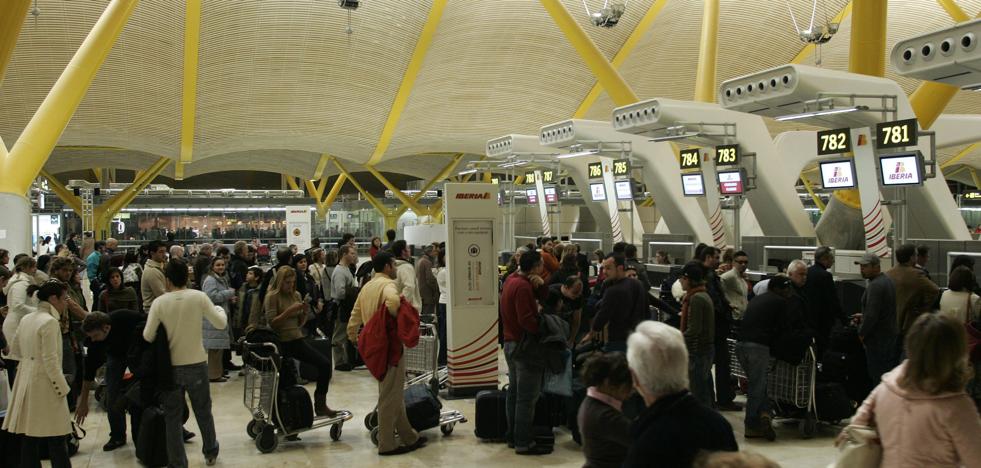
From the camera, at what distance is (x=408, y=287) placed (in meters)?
8.46

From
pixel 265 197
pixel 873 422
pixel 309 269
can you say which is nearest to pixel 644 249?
pixel 309 269

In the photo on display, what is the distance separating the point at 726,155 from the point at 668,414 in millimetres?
15258

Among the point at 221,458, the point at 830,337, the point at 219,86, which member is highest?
the point at 219,86

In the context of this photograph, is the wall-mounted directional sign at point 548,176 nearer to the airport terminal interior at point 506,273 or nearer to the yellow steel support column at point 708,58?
the airport terminal interior at point 506,273

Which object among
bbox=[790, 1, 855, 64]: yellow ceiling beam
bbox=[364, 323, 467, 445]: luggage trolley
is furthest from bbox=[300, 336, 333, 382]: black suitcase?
bbox=[790, 1, 855, 64]: yellow ceiling beam

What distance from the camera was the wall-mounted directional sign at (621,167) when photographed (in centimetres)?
2041

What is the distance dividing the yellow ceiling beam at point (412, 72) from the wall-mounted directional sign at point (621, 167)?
9.69 metres

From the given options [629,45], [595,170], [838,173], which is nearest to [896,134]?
[838,173]

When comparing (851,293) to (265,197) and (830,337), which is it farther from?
(265,197)

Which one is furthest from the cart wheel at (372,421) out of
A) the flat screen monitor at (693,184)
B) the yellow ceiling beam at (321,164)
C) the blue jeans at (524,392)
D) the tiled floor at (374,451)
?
the yellow ceiling beam at (321,164)

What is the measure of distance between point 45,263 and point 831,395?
10049 mm

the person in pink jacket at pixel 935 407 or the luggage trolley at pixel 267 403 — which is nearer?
the person in pink jacket at pixel 935 407

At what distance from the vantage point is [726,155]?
56.5ft

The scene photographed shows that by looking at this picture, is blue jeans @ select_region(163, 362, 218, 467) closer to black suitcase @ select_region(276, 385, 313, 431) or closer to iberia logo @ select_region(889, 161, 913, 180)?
black suitcase @ select_region(276, 385, 313, 431)
